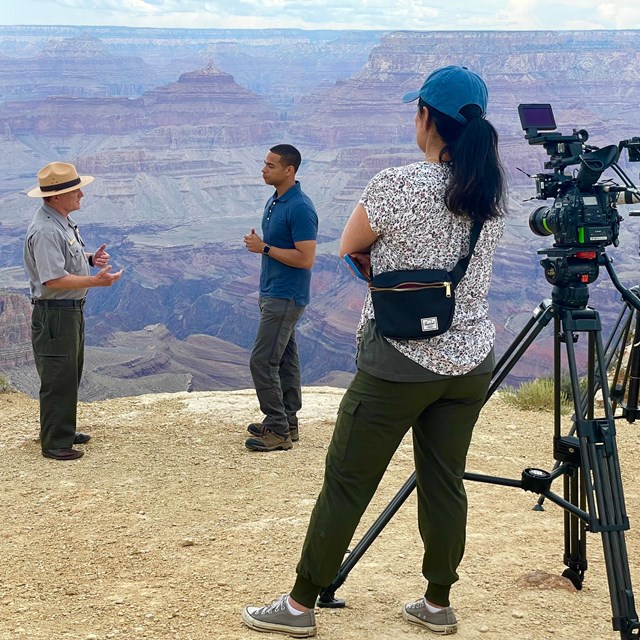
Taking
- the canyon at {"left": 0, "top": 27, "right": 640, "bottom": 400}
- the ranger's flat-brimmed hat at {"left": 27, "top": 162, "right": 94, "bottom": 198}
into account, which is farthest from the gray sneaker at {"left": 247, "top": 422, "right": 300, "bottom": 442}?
the canyon at {"left": 0, "top": 27, "right": 640, "bottom": 400}

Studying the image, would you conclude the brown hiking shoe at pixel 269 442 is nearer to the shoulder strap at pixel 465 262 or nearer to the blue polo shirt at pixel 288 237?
the blue polo shirt at pixel 288 237

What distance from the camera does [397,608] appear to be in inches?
121

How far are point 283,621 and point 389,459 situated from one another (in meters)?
0.67

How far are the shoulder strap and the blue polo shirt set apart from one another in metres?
2.74

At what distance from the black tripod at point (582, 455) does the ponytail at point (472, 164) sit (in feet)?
1.60

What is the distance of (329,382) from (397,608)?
6449 cm

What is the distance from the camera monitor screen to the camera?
9.72ft

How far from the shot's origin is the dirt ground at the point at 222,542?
9.79 feet

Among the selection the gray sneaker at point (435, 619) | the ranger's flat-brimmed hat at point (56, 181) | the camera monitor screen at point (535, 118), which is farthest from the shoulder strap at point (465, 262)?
the ranger's flat-brimmed hat at point (56, 181)

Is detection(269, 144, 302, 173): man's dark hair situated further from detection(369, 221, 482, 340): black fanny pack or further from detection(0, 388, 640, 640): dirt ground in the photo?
detection(369, 221, 482, 340): black fanny pack

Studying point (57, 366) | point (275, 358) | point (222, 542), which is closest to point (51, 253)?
point (57, 366)

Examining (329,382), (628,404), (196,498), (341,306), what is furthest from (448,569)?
(341,306)

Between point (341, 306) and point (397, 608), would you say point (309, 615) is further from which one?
point (341, 306)

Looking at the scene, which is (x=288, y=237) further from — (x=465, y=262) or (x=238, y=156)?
(x=238, y=156)
